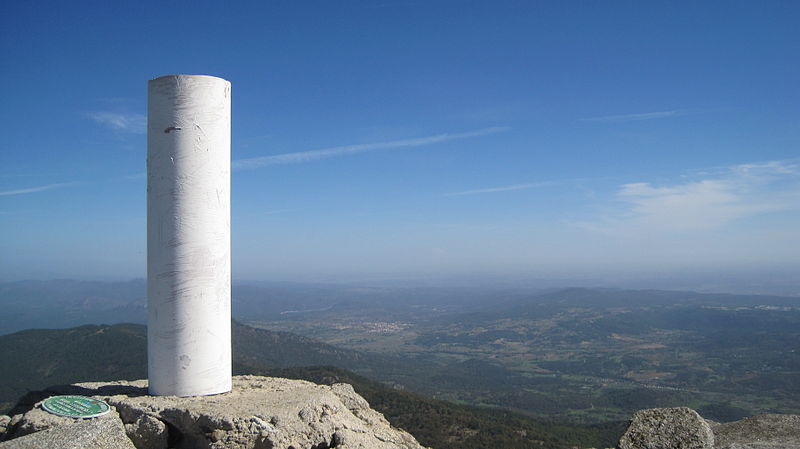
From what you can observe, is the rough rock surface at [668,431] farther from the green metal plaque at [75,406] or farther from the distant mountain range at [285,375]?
the distant mountain range at [285,375]

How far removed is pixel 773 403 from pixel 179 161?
323 feet

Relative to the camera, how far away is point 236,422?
8.70 meters

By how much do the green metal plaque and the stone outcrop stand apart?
352 inches

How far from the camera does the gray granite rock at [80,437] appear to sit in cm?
795

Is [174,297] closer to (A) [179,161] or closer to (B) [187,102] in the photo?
(A) [179,161]

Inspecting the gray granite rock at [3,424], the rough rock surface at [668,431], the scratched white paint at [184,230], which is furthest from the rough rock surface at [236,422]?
the rough rock surface at [668,431]

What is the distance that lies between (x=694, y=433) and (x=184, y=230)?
953 centimetres

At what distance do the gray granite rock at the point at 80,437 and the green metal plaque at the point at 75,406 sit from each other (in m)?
0.27

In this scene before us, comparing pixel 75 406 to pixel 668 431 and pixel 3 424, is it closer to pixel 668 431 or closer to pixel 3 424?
pixel 3 424

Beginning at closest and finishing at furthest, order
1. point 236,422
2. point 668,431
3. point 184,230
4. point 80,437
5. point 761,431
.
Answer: point 80,437
point 236,422
point 184,230
point 668,431
point 761,431

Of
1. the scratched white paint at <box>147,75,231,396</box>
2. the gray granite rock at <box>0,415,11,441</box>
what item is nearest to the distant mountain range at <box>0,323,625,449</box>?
the scratched white paint at <box>147,75,231,396</box>

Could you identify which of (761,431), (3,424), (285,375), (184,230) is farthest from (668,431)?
(285,375)

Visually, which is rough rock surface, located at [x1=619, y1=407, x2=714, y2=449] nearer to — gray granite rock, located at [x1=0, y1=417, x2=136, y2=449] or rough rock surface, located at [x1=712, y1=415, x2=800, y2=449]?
rough rock surface, located at [x1=712, y1=415, x2=800, y2=449]

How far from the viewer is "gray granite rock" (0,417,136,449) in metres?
7.95
